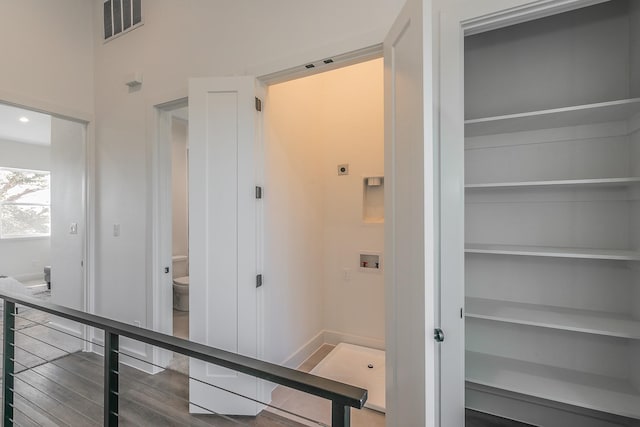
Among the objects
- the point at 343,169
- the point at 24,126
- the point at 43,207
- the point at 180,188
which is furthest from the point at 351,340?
the point at 43,207

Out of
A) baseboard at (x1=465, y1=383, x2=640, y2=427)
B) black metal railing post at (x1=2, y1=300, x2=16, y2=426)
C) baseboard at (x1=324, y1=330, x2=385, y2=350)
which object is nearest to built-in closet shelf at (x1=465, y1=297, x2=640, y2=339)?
baseboard at (x1=465, y1=383, x2=640, y2=427)

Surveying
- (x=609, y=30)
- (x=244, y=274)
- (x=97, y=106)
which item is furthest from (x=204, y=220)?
(x=609, y=30)

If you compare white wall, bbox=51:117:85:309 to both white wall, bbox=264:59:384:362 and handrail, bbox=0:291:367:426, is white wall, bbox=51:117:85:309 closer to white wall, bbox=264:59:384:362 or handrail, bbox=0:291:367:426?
white wall, bbox=264:59:384:362

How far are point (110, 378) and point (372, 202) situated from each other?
244 cm

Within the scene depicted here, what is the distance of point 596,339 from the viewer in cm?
144

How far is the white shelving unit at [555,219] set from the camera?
52.6 inches

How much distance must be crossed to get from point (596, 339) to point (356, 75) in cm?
274

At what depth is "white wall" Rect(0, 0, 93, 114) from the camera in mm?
2271

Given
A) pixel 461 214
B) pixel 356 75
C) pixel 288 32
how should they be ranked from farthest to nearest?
pixel 356 75 < pixel 288 32 < pixel 461 214

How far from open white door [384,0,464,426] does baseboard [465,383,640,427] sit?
0.44 meters

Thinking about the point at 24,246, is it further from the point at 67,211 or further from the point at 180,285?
the point at 180,285

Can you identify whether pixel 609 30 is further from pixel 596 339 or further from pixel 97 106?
pixel 97 106

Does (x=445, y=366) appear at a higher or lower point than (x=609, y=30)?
lower

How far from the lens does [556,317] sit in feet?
4.54
